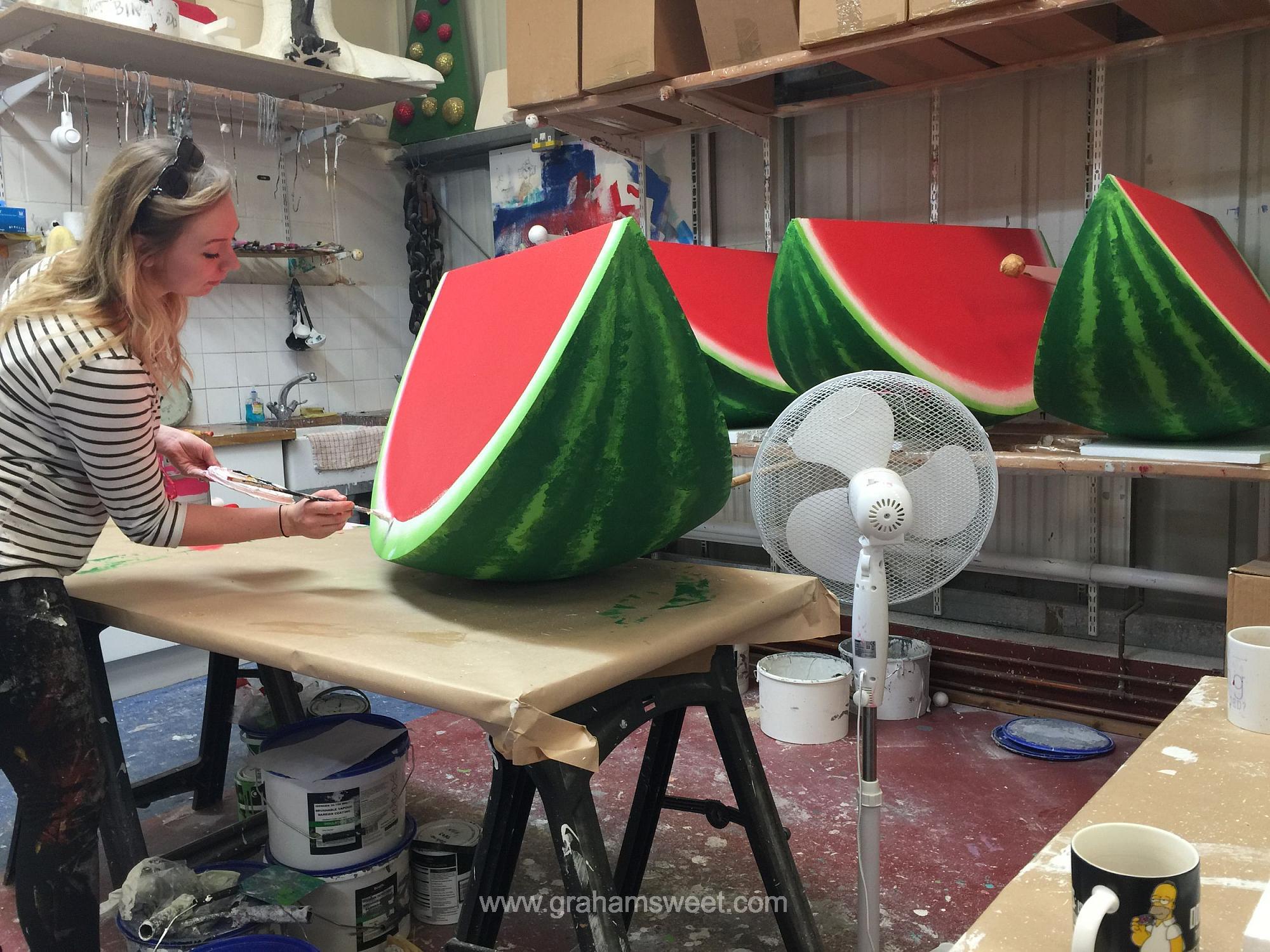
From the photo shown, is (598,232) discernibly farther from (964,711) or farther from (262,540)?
(964,711)

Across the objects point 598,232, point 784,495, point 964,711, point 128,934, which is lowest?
point 964,711

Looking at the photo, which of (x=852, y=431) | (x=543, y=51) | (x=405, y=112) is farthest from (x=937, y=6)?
(x=405, y=112)

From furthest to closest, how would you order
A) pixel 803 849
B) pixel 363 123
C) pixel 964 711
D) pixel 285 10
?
1. pixel 363 123
2. pixel 285 10
3. pixel 964 711
4. pixel 803 849

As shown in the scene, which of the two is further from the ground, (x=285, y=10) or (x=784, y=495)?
(x=285, y=10)

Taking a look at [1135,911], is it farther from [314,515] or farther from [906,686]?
[906,686]

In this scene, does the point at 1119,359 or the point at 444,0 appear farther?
the point at 444,0

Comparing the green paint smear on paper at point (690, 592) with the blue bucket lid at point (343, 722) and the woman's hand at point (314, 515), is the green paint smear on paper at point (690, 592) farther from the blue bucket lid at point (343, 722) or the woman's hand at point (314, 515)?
the blue bucket lid at point (343, 722)

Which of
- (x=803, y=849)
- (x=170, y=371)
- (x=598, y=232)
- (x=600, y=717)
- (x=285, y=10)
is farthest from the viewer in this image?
(x=285, y=10)

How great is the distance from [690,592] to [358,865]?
2.88 feet

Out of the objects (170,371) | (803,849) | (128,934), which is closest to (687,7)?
(170,371)

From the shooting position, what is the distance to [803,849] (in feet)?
7.75

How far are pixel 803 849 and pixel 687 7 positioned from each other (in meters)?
2.70

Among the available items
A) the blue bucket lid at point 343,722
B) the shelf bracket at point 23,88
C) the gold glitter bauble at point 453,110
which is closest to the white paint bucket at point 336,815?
the blue bucket lid at point 343,722

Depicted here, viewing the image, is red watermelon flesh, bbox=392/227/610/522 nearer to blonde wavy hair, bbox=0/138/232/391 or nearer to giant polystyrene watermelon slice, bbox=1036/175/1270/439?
blonde wavy hair, bbox=0/138/232/391
